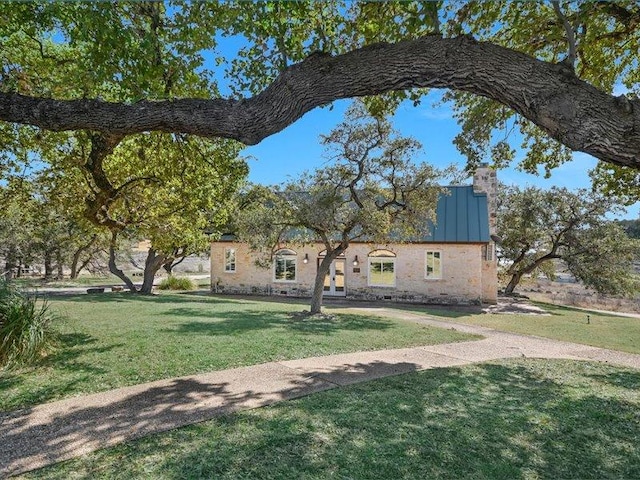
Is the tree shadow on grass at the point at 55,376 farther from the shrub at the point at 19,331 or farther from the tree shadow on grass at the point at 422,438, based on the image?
the tree shadow on grass at the point at 422,438

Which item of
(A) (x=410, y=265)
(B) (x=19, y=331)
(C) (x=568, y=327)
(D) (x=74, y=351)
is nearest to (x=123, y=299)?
(D) (x=74, y=351)

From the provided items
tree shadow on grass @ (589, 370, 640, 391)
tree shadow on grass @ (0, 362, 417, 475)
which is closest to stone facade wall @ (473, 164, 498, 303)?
tree shadow on grass @ (589, 370, 640, 391)

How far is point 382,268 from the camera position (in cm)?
2239

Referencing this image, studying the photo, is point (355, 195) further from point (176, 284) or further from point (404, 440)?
point (176, 284)

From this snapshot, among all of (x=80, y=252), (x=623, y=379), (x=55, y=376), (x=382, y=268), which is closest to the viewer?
(x=55, y=376)

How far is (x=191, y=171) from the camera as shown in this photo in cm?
887

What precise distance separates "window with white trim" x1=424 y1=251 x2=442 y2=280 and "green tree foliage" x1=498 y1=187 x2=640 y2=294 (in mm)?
6498

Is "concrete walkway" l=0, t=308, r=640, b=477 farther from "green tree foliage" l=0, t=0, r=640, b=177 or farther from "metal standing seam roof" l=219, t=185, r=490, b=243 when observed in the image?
"metal standing seam roof" l=219, t=185, r=490, b=243

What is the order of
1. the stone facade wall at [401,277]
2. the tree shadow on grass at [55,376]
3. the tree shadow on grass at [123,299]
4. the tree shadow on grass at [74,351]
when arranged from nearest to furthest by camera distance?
the tree shadow on grass at [55,376]
the tree shadow on grass at [74,351]
the tree shadow on grass at [123,299]
the stone facade wall at [401,277]

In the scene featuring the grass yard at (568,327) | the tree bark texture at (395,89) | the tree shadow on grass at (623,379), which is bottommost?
the grass yard at (568,327)

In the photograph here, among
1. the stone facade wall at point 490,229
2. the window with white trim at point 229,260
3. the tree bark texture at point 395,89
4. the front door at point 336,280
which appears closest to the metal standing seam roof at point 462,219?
A: the stone facade wall at point 490,229

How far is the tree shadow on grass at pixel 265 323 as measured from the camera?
997cm

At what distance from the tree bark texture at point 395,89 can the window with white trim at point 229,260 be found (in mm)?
20864

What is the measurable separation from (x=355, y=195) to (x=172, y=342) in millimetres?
7377
